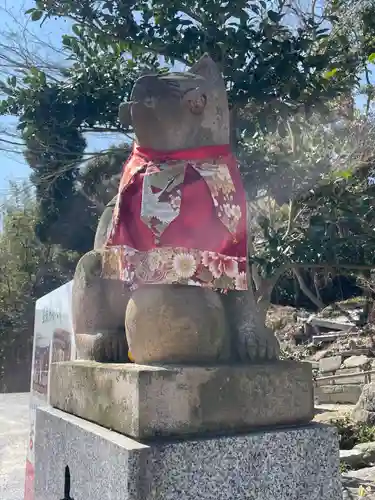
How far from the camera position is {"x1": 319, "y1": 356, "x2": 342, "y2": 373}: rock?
1023cm

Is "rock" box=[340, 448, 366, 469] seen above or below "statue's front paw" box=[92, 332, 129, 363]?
below

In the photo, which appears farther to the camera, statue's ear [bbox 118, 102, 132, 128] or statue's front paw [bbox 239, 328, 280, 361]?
statue's ear [bbox 118, 102, 132, 128]

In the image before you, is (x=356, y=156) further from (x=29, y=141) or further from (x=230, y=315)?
(x=230, y=315)

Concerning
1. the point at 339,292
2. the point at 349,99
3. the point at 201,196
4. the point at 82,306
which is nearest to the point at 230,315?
the point at 201,196

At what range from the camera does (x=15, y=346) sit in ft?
48.3

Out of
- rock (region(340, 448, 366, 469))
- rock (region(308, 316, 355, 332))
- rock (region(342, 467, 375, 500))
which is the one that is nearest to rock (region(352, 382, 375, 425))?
rock (region(340, 448, 366, 469))

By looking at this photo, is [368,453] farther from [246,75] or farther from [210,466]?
[210,466]

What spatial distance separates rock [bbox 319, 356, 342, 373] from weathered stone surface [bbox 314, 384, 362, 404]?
1.61ft

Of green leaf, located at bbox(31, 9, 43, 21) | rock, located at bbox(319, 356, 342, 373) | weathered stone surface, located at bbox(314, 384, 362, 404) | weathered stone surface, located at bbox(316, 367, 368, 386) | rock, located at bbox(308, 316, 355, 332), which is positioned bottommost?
weathered stone surface, located at bbox(314, 384, 362, 404)

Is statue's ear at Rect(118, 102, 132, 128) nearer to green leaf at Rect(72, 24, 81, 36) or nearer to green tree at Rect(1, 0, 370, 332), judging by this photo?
green tree at Rect(1, 0, 370, 332)

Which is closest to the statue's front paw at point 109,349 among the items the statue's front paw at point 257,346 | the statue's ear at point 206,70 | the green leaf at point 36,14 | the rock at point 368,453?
the statue's front paw at point 257,346

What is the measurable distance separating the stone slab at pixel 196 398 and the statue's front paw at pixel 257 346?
0.15 ft

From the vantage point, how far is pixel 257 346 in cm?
170

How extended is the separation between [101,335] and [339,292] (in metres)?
13.5
